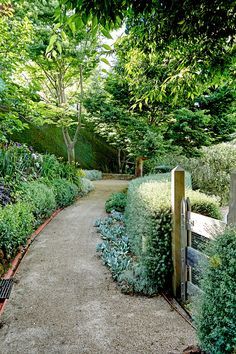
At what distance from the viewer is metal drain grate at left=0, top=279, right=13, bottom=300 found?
9.93 ft

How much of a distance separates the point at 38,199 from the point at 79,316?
3791 mm

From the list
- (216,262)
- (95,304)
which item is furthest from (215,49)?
(95,304)

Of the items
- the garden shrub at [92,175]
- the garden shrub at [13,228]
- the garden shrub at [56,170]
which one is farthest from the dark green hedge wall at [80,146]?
the garden shrub at [13,228]

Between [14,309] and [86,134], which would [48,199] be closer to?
[14,309]

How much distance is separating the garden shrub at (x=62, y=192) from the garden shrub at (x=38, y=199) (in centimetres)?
80

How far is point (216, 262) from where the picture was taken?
1872mm

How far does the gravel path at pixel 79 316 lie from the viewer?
2382 mm

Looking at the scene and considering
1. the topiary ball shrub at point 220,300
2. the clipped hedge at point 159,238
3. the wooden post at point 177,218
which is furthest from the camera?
the clipped hedge at point 159,238

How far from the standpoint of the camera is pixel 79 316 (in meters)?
2.85

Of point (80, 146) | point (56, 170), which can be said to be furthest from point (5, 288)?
point (80, 146)

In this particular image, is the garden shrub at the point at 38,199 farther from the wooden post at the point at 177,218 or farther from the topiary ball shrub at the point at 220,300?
the topiary ball shrub at the point at 220,300

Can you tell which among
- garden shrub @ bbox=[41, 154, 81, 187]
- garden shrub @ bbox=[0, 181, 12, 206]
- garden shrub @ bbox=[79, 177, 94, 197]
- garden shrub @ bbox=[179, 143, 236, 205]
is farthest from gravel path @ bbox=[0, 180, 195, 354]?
garden shrub @ bbox=[179, 143, 236, 205]

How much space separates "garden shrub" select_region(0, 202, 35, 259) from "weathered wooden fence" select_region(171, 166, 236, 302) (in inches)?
96.6

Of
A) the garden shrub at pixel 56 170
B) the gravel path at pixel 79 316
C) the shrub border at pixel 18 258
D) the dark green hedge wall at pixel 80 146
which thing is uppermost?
the dark green hedge wall at pixel 80 146
